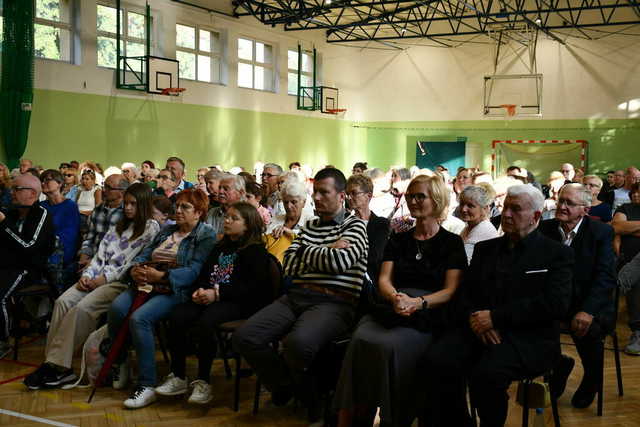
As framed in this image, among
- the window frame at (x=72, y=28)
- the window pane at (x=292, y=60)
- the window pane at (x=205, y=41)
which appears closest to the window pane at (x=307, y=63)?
the window pane at (x=292, y=60)

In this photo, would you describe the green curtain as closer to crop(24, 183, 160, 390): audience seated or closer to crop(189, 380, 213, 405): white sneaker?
crop(24, 183, 160, 390): audience seated

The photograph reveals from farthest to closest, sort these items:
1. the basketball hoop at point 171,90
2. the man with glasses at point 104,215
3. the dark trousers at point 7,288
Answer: the basketball hoop at point 171,90, the man with glasses at point 104,215, the dark trousers at point 7,288

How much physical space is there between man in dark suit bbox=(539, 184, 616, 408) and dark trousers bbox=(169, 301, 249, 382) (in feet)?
5.81

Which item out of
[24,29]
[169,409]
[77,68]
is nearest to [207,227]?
[169,409]

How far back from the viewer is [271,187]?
21.4ft

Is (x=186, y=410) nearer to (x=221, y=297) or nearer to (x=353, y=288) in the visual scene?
(x=221, y=297)

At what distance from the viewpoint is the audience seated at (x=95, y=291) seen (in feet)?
13.4

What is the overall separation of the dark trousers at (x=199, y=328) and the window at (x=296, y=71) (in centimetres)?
1389

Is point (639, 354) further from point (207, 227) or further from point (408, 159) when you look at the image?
point (408, 159)

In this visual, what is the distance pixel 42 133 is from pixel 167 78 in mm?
2762

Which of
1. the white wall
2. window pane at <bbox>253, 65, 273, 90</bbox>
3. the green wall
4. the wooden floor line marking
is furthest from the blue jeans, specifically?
window pane at <bbox>253, 65, 273, 90</bbox>

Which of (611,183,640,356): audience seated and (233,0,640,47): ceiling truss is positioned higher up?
(233,0,640,47): ceiling truss

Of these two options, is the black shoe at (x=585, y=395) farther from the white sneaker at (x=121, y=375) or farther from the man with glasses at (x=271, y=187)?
the man with glasses at (x=271, y=187)

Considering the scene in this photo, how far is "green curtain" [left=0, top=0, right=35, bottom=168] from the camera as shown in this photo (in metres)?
10.4
